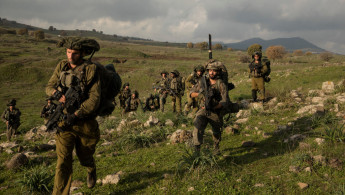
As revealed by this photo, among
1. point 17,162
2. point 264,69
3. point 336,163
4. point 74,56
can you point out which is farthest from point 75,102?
point 264,69

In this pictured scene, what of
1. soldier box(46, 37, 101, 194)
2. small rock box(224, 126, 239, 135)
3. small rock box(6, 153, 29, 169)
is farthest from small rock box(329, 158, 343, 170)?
small rock box(6, 153, 29, 169)

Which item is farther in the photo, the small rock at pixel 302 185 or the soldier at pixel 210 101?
the soldier at pixel 210 101

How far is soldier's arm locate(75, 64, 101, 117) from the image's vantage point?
9.98 feet

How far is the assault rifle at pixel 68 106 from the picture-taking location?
307 centimetres

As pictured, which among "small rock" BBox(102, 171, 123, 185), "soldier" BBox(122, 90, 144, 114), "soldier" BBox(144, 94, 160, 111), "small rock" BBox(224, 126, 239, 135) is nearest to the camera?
"small rock" BBox(102, 171, 123, 185)

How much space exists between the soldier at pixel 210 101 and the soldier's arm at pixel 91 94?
6.26ft

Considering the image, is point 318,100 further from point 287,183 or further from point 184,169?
point 184,169

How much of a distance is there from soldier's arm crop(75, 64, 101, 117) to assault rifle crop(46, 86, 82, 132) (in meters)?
0.13

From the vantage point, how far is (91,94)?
3096 mm

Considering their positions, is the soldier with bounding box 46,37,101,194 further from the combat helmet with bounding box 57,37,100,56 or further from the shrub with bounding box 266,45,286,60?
the shrub with bounding box 266,45,286,60

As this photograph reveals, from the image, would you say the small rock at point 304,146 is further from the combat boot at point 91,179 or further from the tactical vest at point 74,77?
the tactical vest at point 74,77

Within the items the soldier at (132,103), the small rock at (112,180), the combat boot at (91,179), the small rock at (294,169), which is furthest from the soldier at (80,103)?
the soldier at (132,103)

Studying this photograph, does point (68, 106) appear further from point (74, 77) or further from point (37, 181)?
point (37, 181)

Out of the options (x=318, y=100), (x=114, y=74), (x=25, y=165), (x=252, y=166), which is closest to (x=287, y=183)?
(x=252, y=166)
